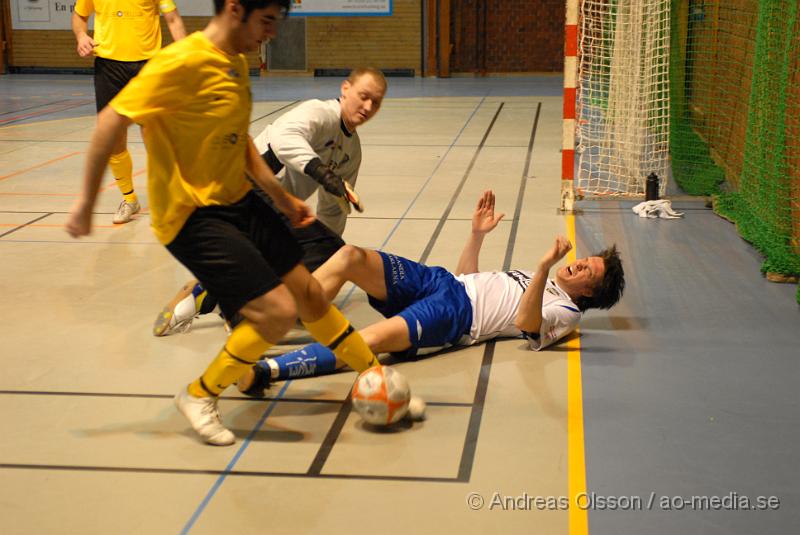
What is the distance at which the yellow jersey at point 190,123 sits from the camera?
2.96 m

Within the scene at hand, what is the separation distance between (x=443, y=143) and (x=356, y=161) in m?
5.96

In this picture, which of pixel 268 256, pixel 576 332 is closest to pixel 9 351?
pixel 268 256

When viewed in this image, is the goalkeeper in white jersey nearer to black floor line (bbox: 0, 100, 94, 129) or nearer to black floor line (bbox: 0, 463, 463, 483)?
Result: black floor line (bbox: 0, 463, 463, 483)

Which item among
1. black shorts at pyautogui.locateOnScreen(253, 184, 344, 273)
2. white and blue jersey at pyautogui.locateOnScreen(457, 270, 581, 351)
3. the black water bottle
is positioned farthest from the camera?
the black water bottle

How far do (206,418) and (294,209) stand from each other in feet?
2.74

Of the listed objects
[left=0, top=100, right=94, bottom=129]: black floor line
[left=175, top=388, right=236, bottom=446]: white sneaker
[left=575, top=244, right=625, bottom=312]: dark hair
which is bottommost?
[left=175, top=388, right=236, bottom=446]: white sneaker

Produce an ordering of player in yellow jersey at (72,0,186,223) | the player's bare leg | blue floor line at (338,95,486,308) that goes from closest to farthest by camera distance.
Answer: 1. the player's bare leg
2. blue floor line at (338,95,486,308)
3. player in yellow jersey at (72,0,186,223)

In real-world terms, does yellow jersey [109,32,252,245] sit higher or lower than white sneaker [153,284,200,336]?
higher

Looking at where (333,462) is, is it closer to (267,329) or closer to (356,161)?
(267,329)

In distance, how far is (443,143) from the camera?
1069 cm

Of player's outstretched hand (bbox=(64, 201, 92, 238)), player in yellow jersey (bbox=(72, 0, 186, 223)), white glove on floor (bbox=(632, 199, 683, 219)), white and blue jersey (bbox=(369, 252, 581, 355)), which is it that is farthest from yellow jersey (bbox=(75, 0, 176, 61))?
player's outstretched hand (bbox=(64, 201, 92, 238))

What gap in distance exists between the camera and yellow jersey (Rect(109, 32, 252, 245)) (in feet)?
9.70

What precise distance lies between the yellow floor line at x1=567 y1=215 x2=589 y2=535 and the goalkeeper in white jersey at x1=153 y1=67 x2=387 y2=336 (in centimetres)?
124

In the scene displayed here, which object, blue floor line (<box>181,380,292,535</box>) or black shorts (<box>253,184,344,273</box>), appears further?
black shorts (<box>253,184,344,273</box>)
